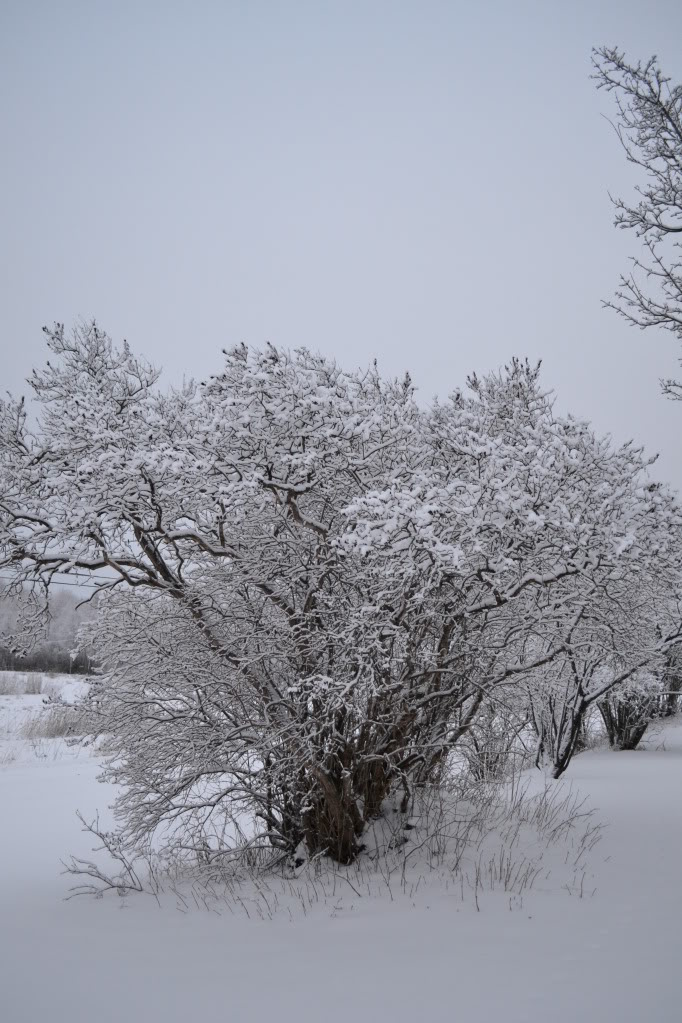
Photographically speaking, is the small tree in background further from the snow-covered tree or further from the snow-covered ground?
the snow-covered ground

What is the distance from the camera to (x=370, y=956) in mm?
3521

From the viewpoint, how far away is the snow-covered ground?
3.03 meters

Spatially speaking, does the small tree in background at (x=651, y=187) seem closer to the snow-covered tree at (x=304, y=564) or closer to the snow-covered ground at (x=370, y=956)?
the snow-covered tree at (x=304, y=564)

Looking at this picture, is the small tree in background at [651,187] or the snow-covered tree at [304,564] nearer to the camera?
the snow-covered tree at [304,564]

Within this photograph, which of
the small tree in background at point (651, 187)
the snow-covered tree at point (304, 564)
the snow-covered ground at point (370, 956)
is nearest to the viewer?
the snow-covered ground at point (370, 956)

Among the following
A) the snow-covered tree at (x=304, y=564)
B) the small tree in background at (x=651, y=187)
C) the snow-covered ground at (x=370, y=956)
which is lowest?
the snow-covered ground at (x=370, y=956)

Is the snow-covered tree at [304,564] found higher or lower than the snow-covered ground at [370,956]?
higher

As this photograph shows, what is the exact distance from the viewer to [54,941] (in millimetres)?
4039

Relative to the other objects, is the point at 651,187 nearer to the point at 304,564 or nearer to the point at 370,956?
the point at 304,564

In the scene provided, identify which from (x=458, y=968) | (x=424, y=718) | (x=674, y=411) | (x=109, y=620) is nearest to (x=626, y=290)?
(x=674, y=411)

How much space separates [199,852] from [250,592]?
6.11 feet

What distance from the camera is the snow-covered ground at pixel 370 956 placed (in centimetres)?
303

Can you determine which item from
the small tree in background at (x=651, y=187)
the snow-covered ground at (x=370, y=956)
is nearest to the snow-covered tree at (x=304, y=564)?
the snow-covered ground at (x=370, y=956)

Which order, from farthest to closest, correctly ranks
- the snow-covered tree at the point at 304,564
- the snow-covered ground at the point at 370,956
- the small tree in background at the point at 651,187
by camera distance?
the small tree in background at the point at 651,187 < the snow-covered tree at the point at 304,564 < the snow-covered ground at the point at 370,956
